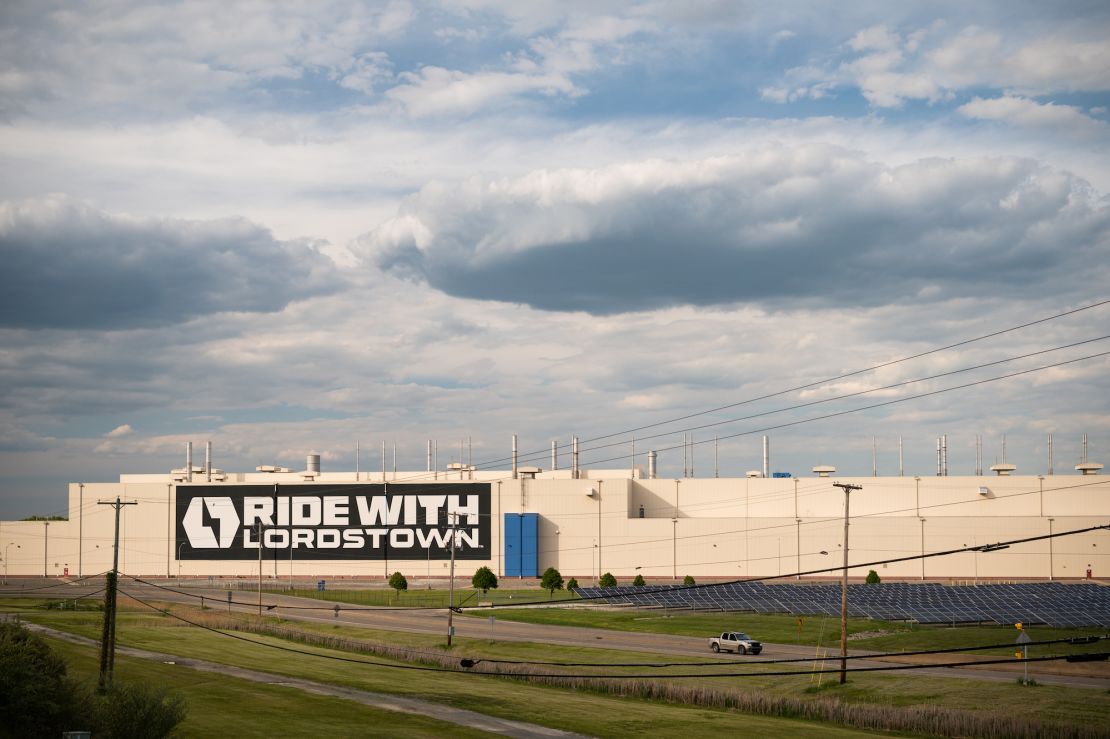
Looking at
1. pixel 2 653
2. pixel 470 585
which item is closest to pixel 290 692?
pixel 2 653

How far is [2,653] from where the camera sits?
37281mm

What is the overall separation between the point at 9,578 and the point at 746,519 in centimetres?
10315

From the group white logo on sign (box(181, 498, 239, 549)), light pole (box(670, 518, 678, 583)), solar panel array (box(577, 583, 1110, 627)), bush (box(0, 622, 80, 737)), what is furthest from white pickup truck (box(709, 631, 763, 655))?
white logo on sign (box(181, 498, 239, 549))

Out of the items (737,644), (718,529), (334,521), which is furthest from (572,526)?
(737,644)

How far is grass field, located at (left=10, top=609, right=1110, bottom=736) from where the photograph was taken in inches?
1839

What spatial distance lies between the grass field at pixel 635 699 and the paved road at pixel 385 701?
1228 mm

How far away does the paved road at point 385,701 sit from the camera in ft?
153

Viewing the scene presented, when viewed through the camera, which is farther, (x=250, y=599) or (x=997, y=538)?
(x=997, y=538)

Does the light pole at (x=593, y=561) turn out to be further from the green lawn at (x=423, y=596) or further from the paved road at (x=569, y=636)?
the paved road at (x=569, y=636)

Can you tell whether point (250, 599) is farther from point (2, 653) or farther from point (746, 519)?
point (2, 653)

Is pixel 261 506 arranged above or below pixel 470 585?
above

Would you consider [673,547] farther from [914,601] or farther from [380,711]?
[380,711]

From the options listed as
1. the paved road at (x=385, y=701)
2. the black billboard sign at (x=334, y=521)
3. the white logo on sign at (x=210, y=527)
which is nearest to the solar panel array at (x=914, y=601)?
the paved road at (x=385, y=701)

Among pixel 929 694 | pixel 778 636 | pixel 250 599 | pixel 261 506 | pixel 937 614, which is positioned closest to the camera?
pixel 929 694
